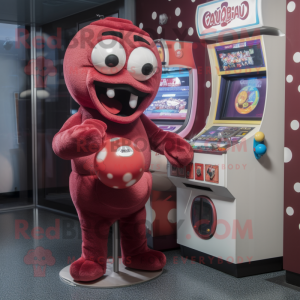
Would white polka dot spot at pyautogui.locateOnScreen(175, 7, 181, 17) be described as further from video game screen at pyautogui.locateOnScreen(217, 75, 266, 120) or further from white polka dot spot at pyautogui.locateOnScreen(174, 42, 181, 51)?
video game screen at pyautogui.locateOnScreen(217, 75, 266, 120)

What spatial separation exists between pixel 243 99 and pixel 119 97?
94 cm

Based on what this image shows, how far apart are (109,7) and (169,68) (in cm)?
123

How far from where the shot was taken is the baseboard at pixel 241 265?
2.87m

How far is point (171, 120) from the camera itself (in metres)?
3.51

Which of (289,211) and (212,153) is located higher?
(212,153)

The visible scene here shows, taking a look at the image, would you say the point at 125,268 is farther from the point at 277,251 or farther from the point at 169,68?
the point at 169,68

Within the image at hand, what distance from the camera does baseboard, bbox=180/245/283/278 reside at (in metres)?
2.87

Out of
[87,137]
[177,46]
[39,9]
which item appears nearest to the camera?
[87,137]

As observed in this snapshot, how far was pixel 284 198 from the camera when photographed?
9.18 feet

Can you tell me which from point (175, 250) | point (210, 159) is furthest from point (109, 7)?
point (175, 250)

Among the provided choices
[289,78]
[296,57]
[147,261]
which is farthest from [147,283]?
[296,57]

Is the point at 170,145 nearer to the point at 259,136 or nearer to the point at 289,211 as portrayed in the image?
the point at 259,136

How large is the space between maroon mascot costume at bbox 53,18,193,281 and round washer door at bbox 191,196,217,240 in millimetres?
527

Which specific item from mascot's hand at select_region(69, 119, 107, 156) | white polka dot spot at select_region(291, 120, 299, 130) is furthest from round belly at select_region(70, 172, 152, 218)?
white polka dot spot at select_region(291, 120, 299, 130)
